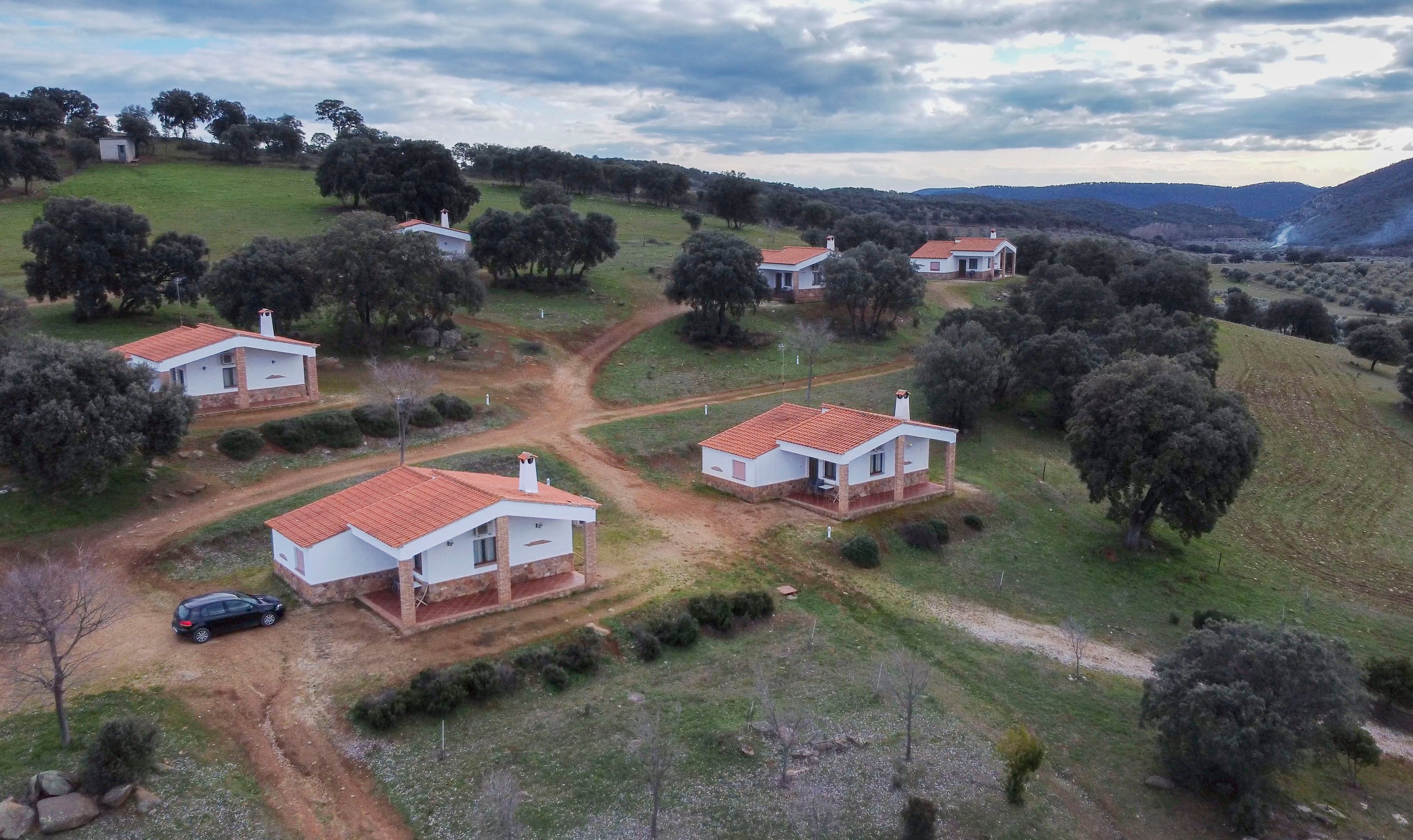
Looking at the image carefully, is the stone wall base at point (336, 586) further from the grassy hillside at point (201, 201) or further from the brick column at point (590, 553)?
the grassy hillside at point (201, 201)

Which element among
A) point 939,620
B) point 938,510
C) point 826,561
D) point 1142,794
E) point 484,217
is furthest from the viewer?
point 484,217

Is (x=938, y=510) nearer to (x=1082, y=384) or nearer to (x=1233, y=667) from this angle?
(x=1082, y=384)

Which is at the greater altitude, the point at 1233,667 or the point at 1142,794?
the point at 1233,667

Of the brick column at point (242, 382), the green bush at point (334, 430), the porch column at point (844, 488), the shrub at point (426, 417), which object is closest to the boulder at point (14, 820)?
the green bush at point (334, 430)

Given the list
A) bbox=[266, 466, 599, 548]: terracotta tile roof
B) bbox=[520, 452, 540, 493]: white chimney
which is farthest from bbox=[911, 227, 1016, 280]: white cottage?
bbox=[520, 452, 540, 493]: white chimney

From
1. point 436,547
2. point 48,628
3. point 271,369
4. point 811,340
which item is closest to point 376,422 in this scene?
point 271,369

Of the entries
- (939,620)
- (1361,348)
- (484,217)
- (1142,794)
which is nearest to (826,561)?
(939,620)

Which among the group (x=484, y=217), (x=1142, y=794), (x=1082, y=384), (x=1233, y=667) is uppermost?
(x=484, y=217)
